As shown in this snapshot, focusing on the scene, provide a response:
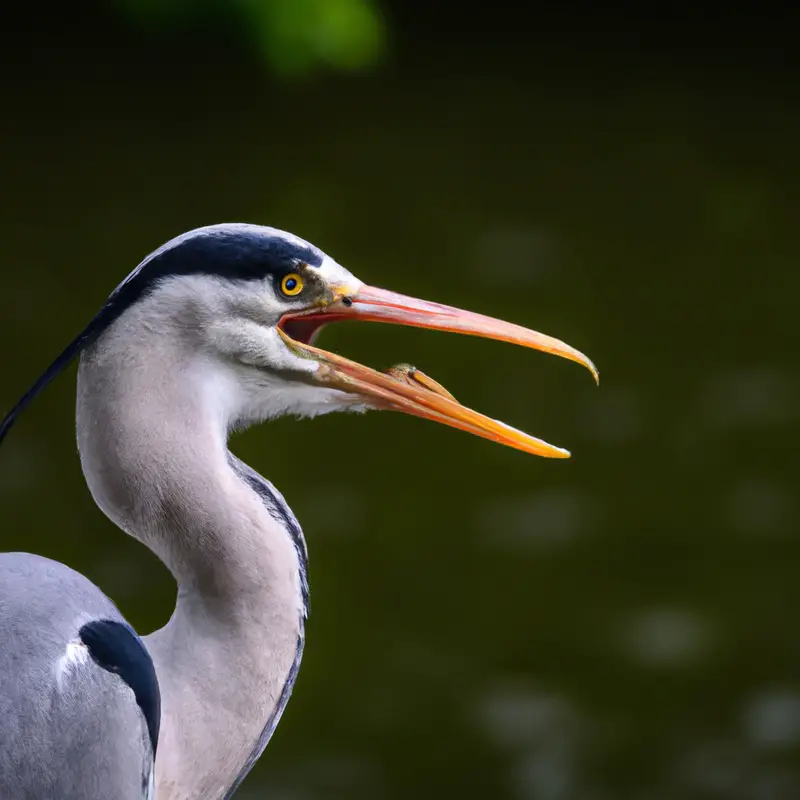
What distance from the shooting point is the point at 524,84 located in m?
9.12

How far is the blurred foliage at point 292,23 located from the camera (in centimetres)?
303

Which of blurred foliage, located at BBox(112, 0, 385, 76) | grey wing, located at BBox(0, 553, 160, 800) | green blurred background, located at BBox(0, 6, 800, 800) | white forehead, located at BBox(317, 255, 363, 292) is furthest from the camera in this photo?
green blurred background, located at BBox(0, 6, 800, 800)

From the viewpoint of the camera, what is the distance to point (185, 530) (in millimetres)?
1919

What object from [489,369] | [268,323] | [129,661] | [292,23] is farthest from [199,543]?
[489,369]

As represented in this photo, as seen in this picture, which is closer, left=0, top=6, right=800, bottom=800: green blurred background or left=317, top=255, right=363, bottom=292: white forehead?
left=317, top=255, right=363, bottom=292: white forehead

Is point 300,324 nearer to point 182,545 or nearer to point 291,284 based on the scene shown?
point 291,284

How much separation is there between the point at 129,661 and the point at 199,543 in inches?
6.1

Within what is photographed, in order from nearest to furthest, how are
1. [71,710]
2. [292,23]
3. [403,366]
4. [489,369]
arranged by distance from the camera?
1. [71,710]
2. [403,366]
3. [292,23]
4. [489,369]

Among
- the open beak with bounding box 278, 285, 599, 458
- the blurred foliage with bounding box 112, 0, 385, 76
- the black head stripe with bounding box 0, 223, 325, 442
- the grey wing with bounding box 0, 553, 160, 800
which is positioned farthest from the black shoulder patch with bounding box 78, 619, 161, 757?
the blurred foliage with bounding box 112, 0, 385, 76

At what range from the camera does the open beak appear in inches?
78.8

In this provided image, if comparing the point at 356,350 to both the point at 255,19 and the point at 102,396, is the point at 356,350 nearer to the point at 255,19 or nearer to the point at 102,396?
the point at 255,19

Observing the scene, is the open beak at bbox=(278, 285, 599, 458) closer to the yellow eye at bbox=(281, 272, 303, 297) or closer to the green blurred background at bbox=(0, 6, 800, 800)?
the yellow eye at bbox=(281, 272, 303, 297)

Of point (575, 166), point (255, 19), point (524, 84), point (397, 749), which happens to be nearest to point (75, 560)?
point (397, 749)

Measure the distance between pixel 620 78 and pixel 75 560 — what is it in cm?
527
